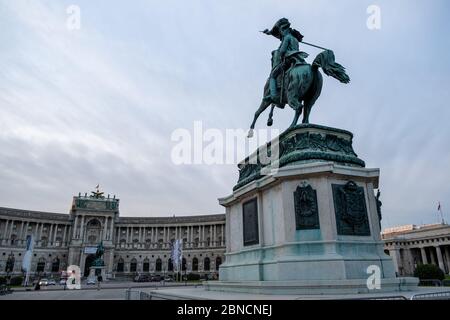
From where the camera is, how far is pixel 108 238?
9294 cm

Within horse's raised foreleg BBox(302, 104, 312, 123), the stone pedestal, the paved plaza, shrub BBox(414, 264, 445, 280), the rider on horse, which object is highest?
the rider on horse

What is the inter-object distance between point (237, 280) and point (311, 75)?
7.50 metres

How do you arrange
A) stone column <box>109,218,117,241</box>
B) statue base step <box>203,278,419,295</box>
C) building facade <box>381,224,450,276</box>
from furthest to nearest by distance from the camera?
stone column <box>109,218,117,241</box>, building facade <box>381,224,450,276</box>, statue base step <box>203,278,419,295</box>

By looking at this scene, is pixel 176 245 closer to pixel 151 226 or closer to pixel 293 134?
pixel 293 134

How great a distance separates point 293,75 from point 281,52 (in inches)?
61.3

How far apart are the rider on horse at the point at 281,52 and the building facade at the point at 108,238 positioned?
84279mm

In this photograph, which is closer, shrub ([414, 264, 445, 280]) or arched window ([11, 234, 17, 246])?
shrub ([414, 264, 445, 280])

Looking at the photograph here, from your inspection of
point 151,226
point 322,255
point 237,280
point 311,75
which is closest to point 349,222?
point 322,255

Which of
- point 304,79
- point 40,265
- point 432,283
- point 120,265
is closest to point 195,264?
point 120,265

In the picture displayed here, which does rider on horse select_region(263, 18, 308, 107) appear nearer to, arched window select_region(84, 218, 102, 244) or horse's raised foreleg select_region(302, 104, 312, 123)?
horse's raised foreleg select_region(302, 104, 312, 123)

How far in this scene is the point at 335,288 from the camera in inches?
298

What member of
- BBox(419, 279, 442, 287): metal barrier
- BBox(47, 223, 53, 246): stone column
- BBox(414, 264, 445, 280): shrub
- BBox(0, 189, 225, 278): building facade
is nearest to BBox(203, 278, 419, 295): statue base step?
BBox(419, 279, 442, 287): metal barrier

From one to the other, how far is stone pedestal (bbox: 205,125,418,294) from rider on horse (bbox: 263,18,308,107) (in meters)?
2.47

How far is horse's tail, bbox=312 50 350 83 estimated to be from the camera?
10.2 metres
